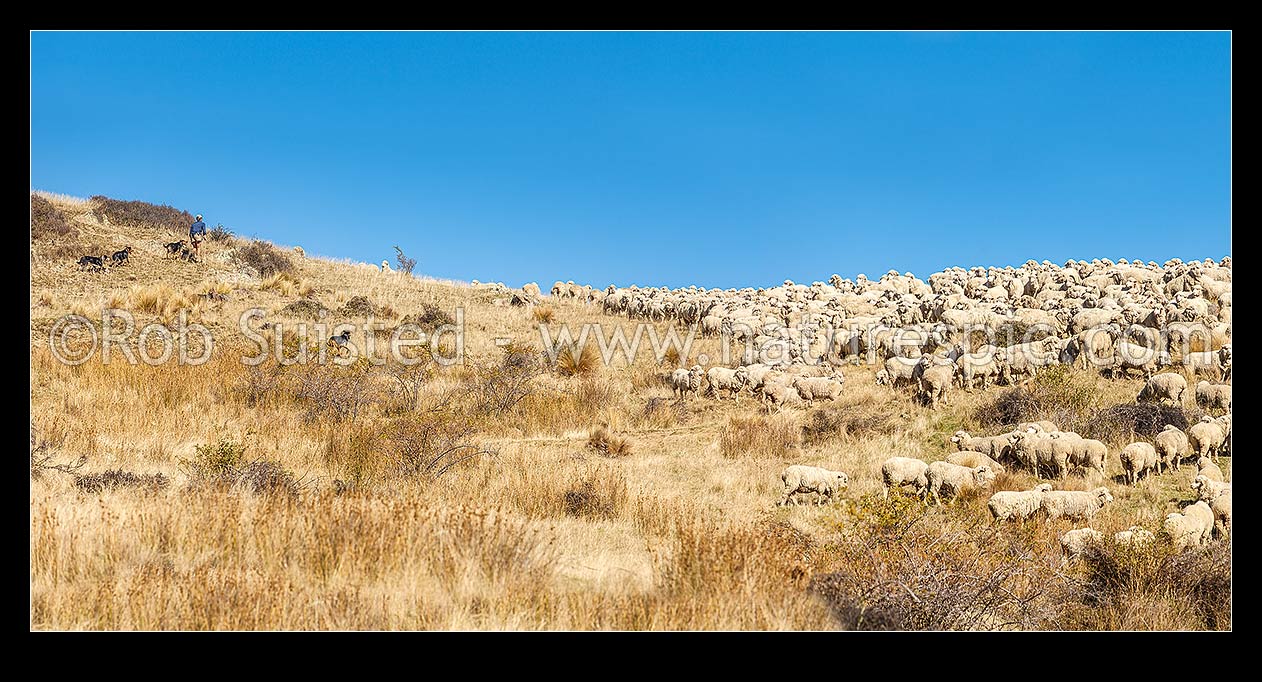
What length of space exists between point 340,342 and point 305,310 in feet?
15.1

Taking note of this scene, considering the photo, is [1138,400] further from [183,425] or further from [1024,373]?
[183,425]

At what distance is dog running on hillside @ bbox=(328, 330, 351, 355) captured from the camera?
60.8ft

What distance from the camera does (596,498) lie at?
358 inches

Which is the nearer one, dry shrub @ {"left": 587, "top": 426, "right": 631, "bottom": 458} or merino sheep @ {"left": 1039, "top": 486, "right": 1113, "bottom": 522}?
merino sheep @ {"left": 1039, "top": 486, "right": 1113, "bottom": 522}

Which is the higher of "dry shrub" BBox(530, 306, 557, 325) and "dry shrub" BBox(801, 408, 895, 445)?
"dry shrub" BBox(530, 306, 557, 325)

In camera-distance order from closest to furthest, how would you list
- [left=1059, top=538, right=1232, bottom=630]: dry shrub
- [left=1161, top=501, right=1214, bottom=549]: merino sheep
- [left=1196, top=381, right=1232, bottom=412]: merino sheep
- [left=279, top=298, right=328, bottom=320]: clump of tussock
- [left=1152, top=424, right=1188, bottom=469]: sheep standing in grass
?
[left=1059, top=538, right=1232, bottom=630]: dry shrub < [left=1161, top=501, right=1214, bottom=549]: merino sheep < [left=1152, top=424, right=1188, bottom=469]: sheep standing in grass < [left=1196, top=381, right=1232, bottom=412]: merino sheep < [left=279, top=298, right=328, bottom=320]: clump of tussock

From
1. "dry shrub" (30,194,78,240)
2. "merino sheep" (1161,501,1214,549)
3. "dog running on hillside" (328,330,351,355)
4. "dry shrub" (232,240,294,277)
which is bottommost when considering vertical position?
"merino sheep" (1161,501,1214,549)

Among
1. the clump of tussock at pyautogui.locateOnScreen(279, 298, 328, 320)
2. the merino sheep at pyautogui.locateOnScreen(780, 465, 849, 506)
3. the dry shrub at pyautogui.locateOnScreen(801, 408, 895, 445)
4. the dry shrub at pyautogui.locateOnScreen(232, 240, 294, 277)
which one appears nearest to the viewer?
the merino sheep at pyautogui.locateOnScreen(780, 465, 849, 506)

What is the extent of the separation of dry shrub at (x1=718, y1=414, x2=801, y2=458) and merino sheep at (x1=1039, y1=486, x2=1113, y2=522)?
16.1ft

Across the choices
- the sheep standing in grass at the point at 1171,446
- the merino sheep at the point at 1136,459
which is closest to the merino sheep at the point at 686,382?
the merino sheep at the point at 1136,459

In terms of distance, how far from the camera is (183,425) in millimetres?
12344

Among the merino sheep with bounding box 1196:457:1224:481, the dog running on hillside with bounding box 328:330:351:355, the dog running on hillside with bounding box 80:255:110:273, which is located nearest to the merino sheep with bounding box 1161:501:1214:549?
the merino sheep with bounding box 1196:457:1224:481

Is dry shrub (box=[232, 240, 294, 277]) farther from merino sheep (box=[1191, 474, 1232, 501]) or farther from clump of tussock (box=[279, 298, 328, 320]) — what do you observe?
merino sheep (box=[1191, 474, 1232, 501])
